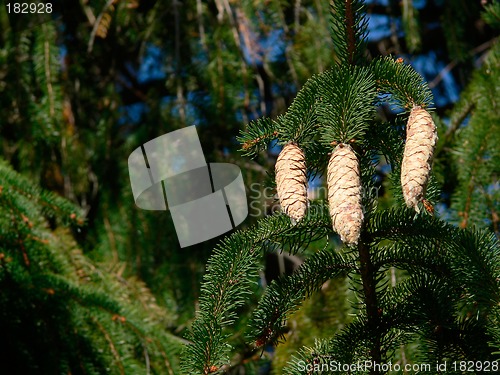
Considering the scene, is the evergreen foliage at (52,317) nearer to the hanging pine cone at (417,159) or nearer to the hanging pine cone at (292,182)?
the hanging pine cone at (292,182)

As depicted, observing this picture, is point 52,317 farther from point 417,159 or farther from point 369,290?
point 417,159

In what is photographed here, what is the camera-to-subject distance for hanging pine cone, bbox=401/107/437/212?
651 mm

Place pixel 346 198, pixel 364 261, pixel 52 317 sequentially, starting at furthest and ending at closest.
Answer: pixel 52 317, pixel 364 261, pixel 346 198

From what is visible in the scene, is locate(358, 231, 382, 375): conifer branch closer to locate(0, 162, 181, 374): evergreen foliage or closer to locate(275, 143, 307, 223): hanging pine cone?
locate(275, 143, 307, 223): hanging pine cone

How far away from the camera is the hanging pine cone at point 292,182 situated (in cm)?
70

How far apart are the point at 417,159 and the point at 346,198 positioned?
8 cm

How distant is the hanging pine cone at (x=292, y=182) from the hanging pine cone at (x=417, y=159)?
11cm

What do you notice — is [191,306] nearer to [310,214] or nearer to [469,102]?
[469,102]

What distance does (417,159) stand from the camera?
0.67 meters

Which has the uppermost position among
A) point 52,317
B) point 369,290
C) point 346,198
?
point 346,198

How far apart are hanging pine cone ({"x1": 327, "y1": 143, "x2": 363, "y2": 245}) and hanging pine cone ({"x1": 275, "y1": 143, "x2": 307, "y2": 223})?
0.11ft

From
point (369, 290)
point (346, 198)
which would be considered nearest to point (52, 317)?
point (369, 290)

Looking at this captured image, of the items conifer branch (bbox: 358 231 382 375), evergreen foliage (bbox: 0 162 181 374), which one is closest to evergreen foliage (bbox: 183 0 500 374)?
conifer branch (bbox: 358 231 382 375)

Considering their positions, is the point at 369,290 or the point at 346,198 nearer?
the point at 346,198
